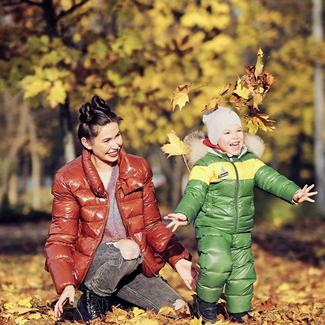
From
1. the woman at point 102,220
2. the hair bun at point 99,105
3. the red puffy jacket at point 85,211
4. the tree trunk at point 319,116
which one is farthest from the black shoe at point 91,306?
the tree trunk at point 319,116

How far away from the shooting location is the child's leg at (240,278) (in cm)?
489

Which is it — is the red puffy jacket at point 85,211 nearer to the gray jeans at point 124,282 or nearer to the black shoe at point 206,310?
the gray jeans at point 124,282

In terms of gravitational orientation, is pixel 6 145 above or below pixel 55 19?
below

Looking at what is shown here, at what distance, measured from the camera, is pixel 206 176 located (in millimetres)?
4805

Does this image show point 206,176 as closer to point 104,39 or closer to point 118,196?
point 118,196

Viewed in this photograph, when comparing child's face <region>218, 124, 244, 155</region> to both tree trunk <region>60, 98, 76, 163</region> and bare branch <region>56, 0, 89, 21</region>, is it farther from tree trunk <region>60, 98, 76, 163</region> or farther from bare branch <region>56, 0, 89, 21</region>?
tree trunk <region>60, 98, 76, 163</region>

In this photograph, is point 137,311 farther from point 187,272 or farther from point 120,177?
point 120,177

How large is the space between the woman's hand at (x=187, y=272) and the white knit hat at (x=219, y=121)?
2.72 ft

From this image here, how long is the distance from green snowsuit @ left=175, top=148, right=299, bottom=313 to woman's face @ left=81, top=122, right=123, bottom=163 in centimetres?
A: 52

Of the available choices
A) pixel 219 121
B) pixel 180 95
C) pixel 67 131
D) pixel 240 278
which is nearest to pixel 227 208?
pixel 240 278

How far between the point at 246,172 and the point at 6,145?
29.2 m

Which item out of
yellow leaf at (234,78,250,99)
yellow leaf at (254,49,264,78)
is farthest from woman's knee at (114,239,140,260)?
yellow leaf at (254,49,264,78)

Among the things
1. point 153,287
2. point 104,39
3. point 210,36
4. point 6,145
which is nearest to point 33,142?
point 6,145

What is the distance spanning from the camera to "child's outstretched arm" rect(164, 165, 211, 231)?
458 cm
